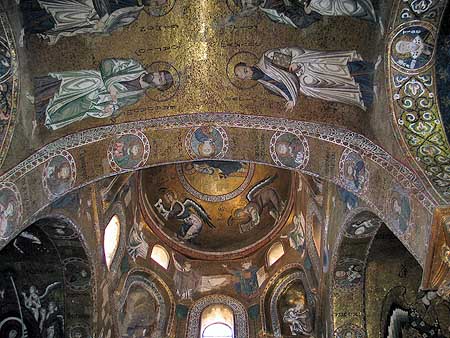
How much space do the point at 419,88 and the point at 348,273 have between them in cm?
522

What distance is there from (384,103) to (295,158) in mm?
1972

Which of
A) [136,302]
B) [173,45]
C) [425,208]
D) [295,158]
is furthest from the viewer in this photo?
[136,302]

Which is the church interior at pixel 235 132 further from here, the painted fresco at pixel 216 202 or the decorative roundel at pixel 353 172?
the painted fresco at pixel 216 202

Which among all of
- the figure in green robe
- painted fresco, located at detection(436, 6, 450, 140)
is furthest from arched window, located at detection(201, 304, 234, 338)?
painted fresco, located at detection(436, 6, 450, 140)

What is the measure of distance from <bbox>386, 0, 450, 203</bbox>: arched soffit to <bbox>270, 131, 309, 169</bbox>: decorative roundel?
1.87m

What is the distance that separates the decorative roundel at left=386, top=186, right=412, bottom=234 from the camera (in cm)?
808

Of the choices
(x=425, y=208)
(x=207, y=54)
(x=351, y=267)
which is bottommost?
(x=425, y=208)

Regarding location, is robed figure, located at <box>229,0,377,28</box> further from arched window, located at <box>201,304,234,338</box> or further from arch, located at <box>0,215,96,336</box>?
arched window, located at <box>201,304,234,338</box>

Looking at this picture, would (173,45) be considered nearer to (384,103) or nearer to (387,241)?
(384,103)

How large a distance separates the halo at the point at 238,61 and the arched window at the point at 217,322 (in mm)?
8390

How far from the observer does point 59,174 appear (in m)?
9.36

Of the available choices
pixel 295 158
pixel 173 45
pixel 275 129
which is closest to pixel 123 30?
pixel 173 45

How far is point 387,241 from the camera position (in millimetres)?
11516

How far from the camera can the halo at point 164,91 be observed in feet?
31.1
